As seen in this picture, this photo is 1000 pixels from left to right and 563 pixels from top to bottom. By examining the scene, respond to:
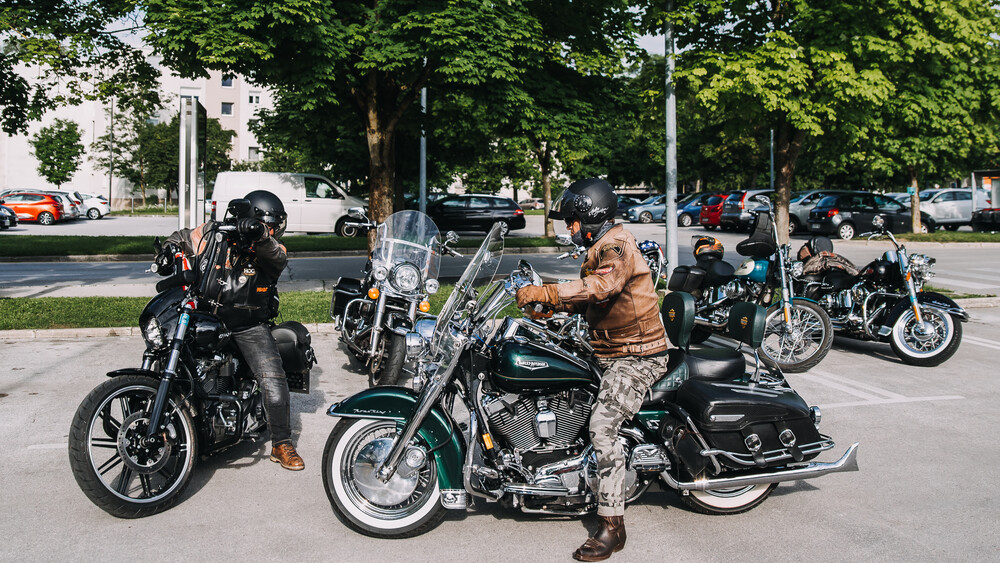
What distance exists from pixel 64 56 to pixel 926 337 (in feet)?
41.4

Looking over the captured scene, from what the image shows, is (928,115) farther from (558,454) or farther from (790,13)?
(558,454)

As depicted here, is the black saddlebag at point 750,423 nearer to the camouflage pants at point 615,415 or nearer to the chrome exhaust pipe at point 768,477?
the chrome exhaust pipe at point 768,477

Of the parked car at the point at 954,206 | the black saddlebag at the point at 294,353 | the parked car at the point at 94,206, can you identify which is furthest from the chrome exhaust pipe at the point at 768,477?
the parked car at the point at 94,206

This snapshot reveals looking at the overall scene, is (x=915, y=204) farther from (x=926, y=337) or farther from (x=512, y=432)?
(x=512, y=432)

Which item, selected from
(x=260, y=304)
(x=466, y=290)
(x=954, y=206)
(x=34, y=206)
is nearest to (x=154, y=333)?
(x=260, y=304)

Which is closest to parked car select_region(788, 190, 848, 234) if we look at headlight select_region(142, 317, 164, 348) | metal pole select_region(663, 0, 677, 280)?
metal pole select_region(663, 0, 677, 280)

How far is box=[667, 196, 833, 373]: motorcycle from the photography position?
811 cm

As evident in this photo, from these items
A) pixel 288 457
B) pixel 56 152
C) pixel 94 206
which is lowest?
pixel 288 457

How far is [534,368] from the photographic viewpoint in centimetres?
390

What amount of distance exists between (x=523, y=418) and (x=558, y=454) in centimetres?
26

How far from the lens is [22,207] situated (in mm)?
34719

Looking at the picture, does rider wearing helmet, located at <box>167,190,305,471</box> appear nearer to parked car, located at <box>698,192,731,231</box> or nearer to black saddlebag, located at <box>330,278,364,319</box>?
black saddlebag, located at <box>330,278,364,319</box>

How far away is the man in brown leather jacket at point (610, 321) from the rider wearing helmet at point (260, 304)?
1.89m

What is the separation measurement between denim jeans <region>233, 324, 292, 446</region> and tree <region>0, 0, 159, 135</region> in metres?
8.87
